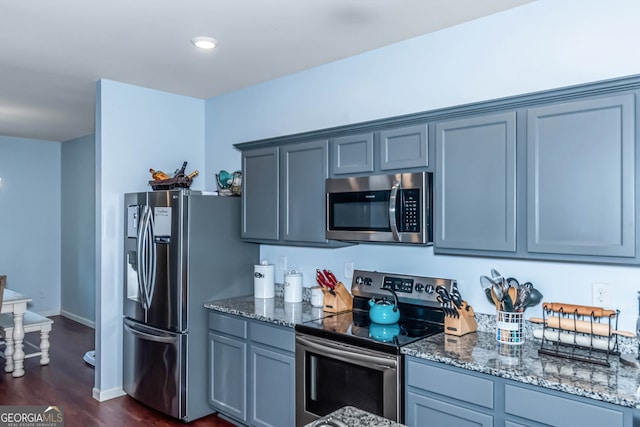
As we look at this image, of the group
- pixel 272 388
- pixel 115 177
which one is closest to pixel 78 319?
pixel 115 177

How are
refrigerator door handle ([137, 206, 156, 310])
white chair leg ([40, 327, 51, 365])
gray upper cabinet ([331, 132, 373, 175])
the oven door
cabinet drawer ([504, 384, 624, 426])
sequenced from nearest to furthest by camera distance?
cabinet drawer ([504, 384, 624, 426]), the oven door, gray upper cabinet ([331, 132, 373, 175]), refrigerator door handle ([137, 206, 156, 310]), white chair leg ([40, 327, 51, 365])

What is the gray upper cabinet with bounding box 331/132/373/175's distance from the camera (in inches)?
110

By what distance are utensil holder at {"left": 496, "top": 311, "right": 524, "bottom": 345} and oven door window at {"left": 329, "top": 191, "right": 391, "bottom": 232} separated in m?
0.75

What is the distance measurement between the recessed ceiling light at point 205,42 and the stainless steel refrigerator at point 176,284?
1.00 meters

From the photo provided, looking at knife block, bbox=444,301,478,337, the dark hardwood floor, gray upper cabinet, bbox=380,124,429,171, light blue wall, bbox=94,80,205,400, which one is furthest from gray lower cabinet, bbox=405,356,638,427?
Answer: light blue wall, bbox=94,80,205,400

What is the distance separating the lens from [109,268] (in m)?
3.83

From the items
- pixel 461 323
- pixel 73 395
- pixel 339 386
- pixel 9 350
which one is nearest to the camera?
pixel 461 323

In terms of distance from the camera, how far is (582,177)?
2006 mm

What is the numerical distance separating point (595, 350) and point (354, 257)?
156cm

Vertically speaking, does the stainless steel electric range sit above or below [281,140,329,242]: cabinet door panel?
below

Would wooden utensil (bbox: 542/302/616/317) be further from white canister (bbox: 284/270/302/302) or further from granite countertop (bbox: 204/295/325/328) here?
white canister (bbox: 284/270/302/302)

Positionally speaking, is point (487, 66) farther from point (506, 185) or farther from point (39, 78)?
point (39, 78)

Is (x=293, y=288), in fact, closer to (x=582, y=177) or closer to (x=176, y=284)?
(x=176, y=284)

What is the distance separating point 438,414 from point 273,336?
46.5 inches
